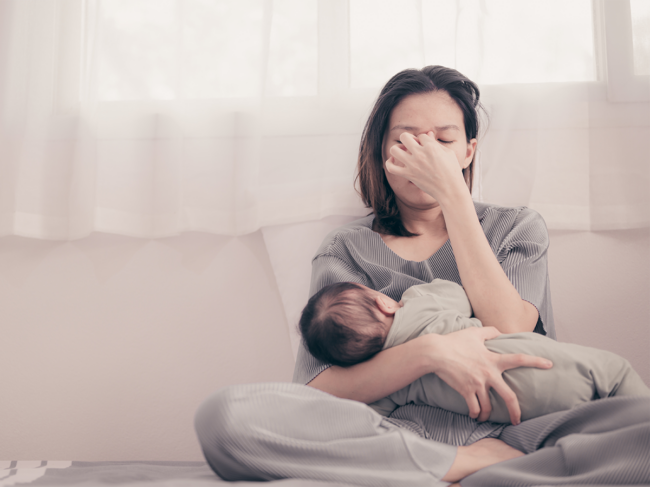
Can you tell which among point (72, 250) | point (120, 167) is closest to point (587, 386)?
point (120, 167)

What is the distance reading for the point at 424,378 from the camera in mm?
887

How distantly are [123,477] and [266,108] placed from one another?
98 cm

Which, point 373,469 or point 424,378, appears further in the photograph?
point 424,378

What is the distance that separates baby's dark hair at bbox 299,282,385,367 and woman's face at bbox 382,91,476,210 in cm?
34

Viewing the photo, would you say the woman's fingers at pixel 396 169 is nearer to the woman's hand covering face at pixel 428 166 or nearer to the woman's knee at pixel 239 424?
the woman's hand covering face at pixel 428 166

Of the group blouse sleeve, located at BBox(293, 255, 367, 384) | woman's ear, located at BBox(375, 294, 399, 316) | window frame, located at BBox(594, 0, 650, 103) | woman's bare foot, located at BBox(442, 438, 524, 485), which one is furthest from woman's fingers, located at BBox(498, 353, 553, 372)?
window frame, located at BBox(594, 0, 650, 103)

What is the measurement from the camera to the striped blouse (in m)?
1.02

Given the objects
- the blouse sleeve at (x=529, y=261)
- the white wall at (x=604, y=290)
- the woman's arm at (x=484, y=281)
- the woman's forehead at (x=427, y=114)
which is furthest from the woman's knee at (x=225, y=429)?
the white wall at (x=604, y=290)

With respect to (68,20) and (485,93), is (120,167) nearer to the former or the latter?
(68,20)

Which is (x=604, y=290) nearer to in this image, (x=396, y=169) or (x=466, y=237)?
(x=466, y=237)

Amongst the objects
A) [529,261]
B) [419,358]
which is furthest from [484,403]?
[529,261]

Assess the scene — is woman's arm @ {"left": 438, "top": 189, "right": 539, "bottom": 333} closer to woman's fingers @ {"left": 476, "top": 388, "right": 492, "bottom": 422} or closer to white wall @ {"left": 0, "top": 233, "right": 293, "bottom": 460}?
woman's fingers @ {"left": 476, "top": 388, "right": 492, "bottom": 422}

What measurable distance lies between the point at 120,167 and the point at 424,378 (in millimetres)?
1054

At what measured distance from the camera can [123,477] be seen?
0.84m
